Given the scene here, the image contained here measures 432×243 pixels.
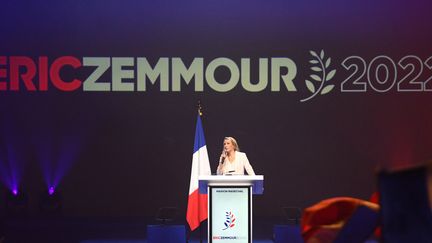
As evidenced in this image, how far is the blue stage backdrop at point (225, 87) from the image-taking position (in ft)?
32.7

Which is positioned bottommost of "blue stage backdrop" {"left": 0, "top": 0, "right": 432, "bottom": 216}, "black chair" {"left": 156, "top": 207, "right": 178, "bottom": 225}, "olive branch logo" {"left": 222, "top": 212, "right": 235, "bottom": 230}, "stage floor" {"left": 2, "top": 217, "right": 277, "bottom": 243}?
"stage floor" {"left": 2, "top": 217, "right": 277, "bottom": 243}

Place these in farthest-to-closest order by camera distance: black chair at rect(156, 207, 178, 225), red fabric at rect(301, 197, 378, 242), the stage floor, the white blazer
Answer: the stage floor
the white blazer
black chair at rect(156, 207, 178, 225)
red fabric at rect(301, 197, 378, 242)

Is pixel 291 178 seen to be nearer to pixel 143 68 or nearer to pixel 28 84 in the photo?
pixel 143 68

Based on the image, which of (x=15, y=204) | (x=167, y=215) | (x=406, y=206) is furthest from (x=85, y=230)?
(x=406, y=206)

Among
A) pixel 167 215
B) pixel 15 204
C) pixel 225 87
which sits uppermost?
pixel 225 87

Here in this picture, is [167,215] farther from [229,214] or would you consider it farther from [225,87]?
[229,214]

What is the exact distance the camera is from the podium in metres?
6.82

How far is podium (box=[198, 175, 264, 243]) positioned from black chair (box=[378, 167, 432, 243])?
4529mm

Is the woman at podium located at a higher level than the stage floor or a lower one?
higher

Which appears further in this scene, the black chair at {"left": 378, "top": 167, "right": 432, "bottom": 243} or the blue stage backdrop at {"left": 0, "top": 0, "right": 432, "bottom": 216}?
the blue stage backdrop at {"left": 0, "top": 0, "right": 432, "bottom": 216}

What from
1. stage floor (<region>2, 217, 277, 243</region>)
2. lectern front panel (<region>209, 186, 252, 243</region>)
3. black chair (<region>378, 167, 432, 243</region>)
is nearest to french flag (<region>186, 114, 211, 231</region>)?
stage floor (<region>2, 217, 277, 243</region>)

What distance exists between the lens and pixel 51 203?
9.93 meters

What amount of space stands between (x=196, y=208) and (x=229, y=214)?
157cm

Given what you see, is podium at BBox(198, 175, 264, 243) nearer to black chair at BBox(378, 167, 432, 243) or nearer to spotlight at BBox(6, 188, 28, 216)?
spotlight at BBox(6, 188, 28, 216)
